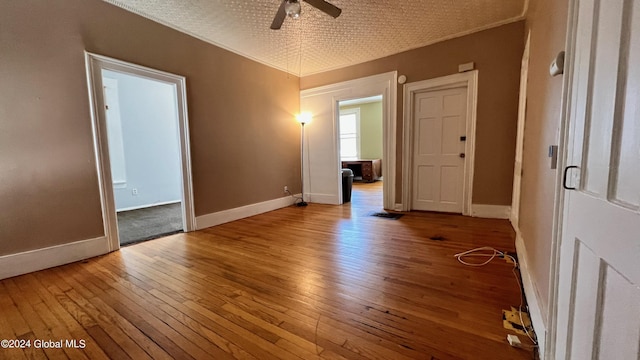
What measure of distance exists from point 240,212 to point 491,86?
13.6ft

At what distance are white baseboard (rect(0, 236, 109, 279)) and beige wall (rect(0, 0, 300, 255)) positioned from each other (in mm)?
61

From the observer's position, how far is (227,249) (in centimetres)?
273

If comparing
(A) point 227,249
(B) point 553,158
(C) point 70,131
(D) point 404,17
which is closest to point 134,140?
(C) point 70,131

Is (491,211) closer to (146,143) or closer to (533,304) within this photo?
(533,304)

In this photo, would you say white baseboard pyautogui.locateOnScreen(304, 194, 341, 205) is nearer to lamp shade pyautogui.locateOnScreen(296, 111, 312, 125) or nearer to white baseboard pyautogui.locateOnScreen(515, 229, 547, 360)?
lamp shade pyautogui.locateOnScreen(296, 111, 312, 125)

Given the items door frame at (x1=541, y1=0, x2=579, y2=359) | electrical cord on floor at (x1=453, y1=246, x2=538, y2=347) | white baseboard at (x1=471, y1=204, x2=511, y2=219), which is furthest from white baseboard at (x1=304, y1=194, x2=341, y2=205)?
door frame at (x1=541, y1=0, x2=579, y2=359)

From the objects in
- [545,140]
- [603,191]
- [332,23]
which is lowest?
[603,191]

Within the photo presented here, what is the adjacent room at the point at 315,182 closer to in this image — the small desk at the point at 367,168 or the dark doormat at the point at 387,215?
the dark doormat at the point at 387,215

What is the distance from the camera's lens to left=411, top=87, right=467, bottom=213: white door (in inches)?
149

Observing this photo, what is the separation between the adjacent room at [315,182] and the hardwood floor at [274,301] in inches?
0.6

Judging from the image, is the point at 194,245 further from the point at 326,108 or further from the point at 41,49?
the point at 326,108

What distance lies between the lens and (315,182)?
5.17 metres

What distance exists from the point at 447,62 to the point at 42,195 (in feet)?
16.5

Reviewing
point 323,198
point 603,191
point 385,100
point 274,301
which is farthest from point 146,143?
point 603,191
